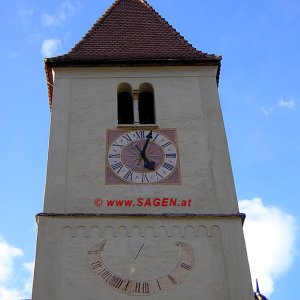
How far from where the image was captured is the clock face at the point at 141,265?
13430 millimetres

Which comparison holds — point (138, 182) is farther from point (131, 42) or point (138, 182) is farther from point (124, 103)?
point (131, 42)

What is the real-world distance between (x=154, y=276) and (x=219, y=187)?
265cm

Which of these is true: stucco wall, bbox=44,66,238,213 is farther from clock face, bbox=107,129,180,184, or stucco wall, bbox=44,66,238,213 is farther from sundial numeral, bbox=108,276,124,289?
sundial numeral, bbox=108,276,124,289

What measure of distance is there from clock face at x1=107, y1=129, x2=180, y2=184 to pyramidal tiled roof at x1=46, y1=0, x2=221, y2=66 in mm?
2646

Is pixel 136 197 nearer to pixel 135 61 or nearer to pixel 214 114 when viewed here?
pixel 214 114

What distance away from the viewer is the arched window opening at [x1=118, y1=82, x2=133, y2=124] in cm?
1802

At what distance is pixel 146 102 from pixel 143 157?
265 centimetres

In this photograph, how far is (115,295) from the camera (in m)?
13.2

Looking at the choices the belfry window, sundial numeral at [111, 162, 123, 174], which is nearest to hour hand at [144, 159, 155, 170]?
sundial numeral at [111, 162, 123, 174]

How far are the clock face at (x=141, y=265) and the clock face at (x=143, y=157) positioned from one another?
175 cm

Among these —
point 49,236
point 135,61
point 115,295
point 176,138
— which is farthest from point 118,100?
point 115,295

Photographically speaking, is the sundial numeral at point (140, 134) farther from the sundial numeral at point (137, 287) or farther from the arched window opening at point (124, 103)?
the sundial numeral at point (137, 287)

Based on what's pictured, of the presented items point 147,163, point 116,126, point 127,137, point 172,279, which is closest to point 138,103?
point 116,126

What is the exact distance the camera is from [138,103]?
17.9 meters
